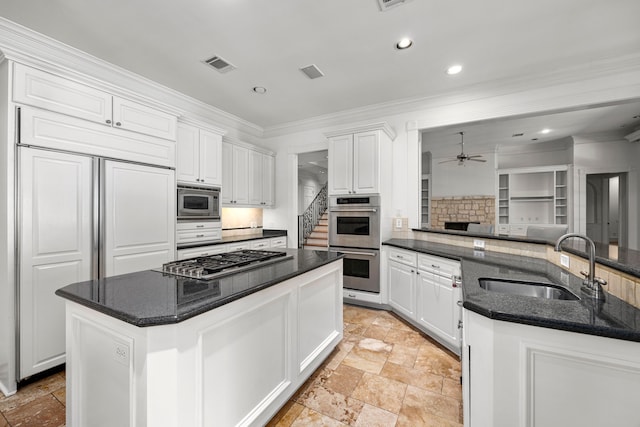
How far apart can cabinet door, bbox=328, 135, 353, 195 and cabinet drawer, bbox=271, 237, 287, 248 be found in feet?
4.69

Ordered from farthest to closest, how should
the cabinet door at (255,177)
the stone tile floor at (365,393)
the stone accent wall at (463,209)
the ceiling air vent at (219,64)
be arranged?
the stone accent wall at (463,209) < the cabinet door at (255,177) < the ceiling air vent at (219,64) < the stone tile floor at (365,393)

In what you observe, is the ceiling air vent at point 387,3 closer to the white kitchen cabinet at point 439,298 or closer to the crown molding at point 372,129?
the crown molding at point 372,129

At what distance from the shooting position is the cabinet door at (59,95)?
6.81 feet

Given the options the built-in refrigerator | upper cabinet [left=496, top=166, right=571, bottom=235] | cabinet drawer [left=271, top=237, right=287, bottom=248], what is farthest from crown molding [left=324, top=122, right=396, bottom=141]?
upper cabinet [left=496, top=166, right=571, bottom=235]

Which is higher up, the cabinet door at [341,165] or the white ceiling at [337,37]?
the white ceiling at [337,37]

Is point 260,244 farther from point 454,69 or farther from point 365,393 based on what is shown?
point 454,69

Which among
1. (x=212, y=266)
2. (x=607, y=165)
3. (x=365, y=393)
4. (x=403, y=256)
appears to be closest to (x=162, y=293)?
(x=212, y=266)

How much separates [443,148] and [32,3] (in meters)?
7.00

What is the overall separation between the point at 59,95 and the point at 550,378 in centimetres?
370

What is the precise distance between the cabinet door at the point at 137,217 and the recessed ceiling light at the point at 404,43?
2769 millimetres

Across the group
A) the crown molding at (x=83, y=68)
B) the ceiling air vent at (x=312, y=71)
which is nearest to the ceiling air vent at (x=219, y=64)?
the crown molding at (x=83, y=68)

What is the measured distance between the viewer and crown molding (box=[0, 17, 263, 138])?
2.21 meters

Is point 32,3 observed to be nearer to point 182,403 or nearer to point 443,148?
point 182,403

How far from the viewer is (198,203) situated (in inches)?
142
